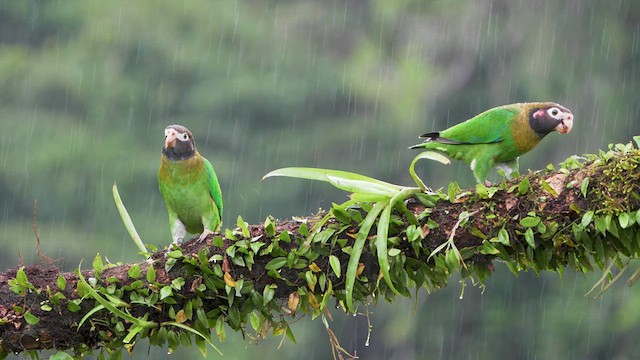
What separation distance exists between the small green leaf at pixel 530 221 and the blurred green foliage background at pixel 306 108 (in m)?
8.84

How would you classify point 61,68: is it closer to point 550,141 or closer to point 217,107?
point 217,107

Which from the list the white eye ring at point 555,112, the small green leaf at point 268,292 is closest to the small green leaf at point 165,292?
the small green leaf at point 268,292

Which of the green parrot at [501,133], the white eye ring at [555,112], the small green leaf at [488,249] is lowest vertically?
the small green leaf at [488,249]

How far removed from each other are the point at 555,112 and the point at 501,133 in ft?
0.74

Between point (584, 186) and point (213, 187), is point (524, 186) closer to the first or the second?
point (584, 186)

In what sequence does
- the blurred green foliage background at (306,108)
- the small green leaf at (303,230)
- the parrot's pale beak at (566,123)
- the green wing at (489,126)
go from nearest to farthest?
the small green leaf at (303,230) → the parrot's pale beak at (566,123) → the green wing at (489,126) → the blurred green foliage background at (306,108)

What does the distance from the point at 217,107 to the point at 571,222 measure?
34.2ft

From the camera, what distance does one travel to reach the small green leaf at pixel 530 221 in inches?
113

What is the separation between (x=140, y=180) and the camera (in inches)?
487

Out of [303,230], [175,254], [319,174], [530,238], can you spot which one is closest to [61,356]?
[175,254]

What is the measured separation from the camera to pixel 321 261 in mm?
3088

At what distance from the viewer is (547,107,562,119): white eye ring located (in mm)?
3641

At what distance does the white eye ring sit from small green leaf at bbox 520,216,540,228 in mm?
885

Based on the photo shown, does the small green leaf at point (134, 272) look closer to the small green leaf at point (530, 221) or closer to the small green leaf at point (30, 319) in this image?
the small green leaf at point (30, 319)
